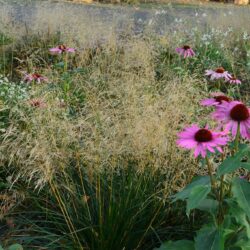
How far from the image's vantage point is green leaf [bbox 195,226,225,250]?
6.69 feet

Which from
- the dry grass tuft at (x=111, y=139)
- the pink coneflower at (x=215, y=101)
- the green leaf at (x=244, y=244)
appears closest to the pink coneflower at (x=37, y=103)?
the dry grass tuft at (x=111, y=139)

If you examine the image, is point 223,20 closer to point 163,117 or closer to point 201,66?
point 201,66

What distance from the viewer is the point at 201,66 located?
19.4ft

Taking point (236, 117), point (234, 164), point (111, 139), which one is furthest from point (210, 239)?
point (111, 139)

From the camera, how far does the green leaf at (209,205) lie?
7.32 ft

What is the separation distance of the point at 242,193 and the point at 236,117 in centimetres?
27

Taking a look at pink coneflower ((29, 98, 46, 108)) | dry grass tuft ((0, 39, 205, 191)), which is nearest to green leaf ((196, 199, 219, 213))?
dry grass tuft ((0, 39, 205, 191))

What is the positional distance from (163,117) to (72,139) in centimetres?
50

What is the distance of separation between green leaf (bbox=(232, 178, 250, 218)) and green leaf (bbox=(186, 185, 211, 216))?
0.31 ft

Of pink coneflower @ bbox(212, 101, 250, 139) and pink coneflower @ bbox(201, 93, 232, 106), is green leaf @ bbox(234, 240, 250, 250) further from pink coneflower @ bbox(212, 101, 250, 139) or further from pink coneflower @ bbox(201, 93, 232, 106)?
pink coneflower @ bbox(201, 93, 232, 106)

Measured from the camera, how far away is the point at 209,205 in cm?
226

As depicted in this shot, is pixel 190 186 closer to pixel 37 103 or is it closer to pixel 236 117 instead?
pixel 236 117

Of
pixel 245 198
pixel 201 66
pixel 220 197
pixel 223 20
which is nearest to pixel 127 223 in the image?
pixel 220 197

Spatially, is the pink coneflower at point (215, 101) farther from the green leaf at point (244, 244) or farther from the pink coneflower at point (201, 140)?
the green leaf at point (244, 244)
